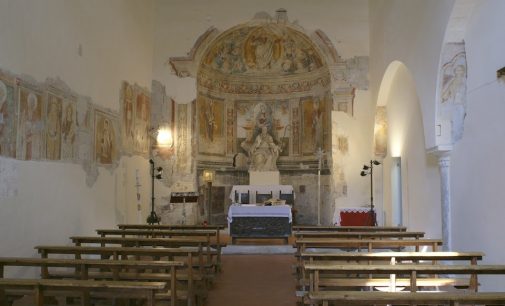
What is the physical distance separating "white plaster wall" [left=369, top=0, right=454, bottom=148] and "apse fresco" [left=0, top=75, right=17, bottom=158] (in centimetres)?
683

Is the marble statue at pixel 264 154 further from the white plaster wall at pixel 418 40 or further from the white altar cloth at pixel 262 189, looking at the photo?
the white plaster wall at pixel 418 40

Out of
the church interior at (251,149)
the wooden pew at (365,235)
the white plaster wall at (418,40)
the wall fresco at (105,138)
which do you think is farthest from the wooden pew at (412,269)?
the wall fresco at (105,138)

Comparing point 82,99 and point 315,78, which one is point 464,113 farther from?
point 315,78

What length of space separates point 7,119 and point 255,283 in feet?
15.2

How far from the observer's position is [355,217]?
14508 mm

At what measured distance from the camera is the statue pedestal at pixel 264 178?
55.3 ft

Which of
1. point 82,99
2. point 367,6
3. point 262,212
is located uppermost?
point 367,6

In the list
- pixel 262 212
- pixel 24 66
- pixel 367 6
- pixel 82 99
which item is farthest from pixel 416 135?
pixel 24 66

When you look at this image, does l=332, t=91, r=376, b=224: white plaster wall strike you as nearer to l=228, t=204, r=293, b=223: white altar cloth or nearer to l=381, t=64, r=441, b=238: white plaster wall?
l=381, t=64, r=441, b=238: white plaster wall

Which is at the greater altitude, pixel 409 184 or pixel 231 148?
pixel 231 148

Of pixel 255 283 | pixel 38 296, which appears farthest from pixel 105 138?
pixel 38 296

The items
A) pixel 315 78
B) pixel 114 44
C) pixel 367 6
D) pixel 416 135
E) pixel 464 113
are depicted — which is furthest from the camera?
pixel 315 78

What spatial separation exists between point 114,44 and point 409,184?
8.01m

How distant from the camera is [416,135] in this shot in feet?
38.3
